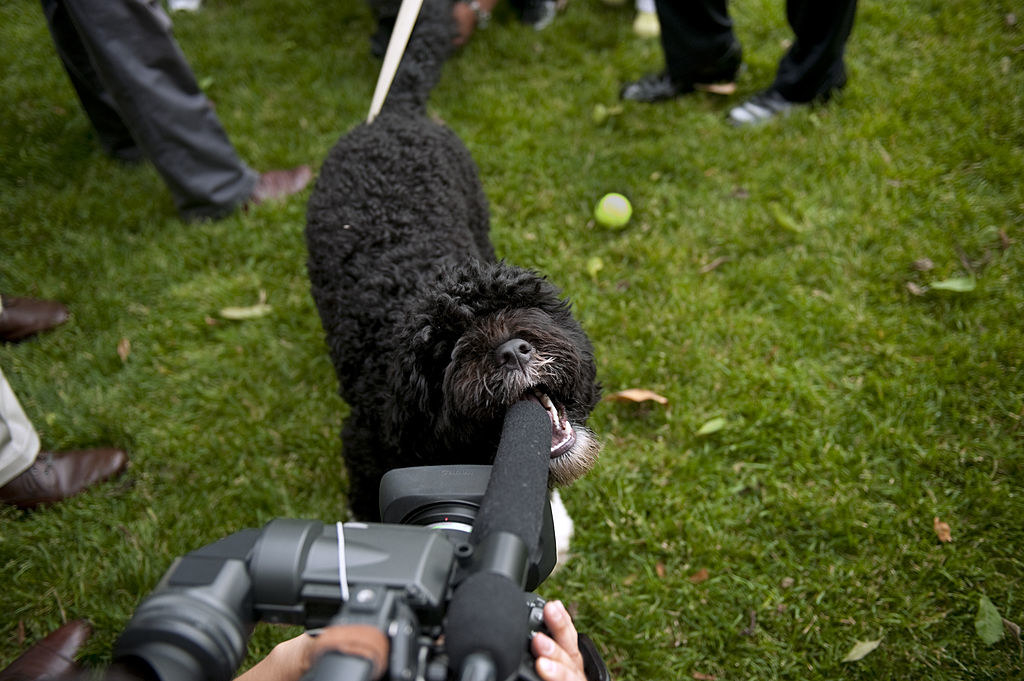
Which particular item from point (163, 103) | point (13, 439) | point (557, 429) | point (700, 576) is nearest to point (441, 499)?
point (557, 429)

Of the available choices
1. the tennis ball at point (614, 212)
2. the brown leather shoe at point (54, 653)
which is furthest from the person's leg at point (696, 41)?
the brown leather shoe at point (54, 653)

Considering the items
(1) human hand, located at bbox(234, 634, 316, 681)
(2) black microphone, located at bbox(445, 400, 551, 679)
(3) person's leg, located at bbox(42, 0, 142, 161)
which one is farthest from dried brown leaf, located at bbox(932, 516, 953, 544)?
(3) person's leg, located at bbox(42, 0, 142, 161)

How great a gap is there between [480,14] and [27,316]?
3.56m

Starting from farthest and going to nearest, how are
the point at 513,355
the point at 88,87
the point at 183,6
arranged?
1. the point at 183,6
2. the point at 88,87
3. the point at 513,355

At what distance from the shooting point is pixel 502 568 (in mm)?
885

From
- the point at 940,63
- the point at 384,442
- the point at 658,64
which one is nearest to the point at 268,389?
the point at 384,442

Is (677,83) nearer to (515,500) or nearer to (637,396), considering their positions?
(637,396)

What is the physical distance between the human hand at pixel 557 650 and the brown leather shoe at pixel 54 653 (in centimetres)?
150

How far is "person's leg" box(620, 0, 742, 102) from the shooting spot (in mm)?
3857

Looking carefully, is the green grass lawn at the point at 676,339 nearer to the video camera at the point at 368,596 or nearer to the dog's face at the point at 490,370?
the dog's face at the point at 490,370

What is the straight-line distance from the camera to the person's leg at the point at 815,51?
353 cm

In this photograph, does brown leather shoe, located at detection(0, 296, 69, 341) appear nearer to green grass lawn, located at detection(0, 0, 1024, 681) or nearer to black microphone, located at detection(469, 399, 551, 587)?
green grass lawn, located at detection(0, 0, 1024, 681)

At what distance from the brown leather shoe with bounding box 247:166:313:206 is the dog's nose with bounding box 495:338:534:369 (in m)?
2.71

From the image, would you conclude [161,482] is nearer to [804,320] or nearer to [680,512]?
[680,512]
